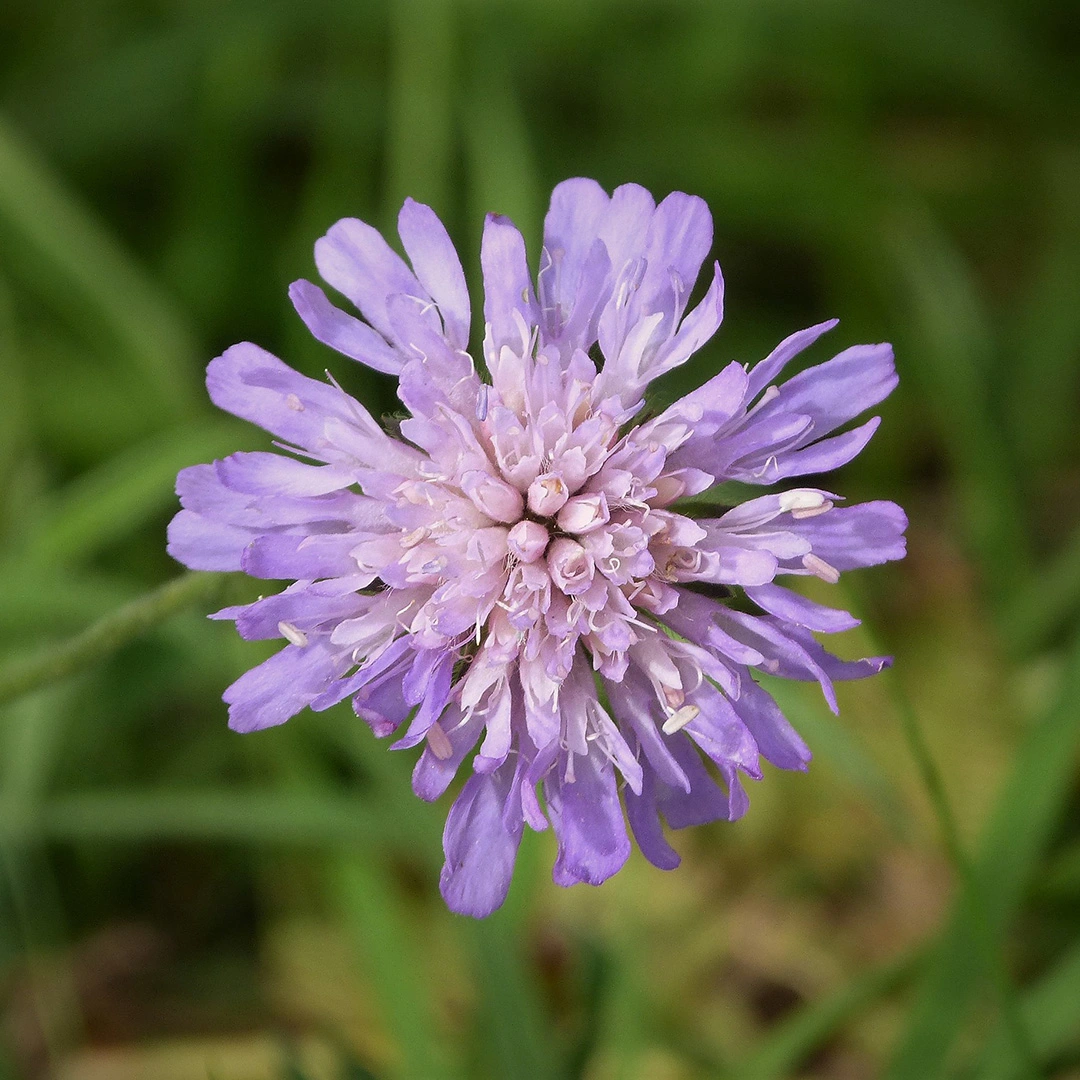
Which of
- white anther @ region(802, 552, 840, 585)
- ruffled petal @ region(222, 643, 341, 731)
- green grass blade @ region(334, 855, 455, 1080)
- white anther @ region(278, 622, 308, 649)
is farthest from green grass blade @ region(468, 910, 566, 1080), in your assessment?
white anther @ region(802, 552, 840, 585)

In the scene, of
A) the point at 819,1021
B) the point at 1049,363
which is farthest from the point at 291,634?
the point at 1049,363

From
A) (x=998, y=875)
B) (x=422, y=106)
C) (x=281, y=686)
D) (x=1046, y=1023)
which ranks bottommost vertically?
(x=1046, y=1023)

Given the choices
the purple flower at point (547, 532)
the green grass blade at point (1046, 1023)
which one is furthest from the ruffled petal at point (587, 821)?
the green grass blade at point (1046, 1023)

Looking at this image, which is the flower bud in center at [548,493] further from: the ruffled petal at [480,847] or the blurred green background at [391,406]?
the blurred green background at [391,406]

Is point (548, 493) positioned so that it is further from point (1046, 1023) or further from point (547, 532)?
point (1046, 1023)

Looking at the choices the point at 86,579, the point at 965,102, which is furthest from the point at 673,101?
the point at 86,579

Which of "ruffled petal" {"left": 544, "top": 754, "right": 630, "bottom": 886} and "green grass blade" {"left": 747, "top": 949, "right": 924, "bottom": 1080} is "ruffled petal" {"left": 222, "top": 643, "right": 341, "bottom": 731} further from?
"green grass blade" {"left": 747, "top": 949, "right": 924, "bottom": 1080}
